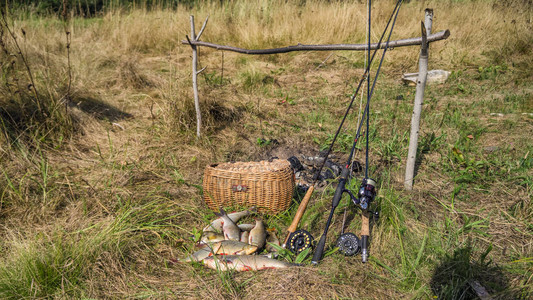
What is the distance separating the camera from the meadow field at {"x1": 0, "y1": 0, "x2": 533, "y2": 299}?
7.42ft

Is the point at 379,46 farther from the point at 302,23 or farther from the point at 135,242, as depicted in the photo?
the point at 302,23

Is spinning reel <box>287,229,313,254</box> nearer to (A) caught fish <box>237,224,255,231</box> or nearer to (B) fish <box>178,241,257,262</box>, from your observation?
(B) fish <box>178,241,257,262</box>

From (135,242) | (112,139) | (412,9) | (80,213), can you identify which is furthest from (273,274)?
(412,9)

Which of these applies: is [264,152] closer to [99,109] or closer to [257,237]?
[257,237]

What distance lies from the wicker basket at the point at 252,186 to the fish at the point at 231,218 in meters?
0.06

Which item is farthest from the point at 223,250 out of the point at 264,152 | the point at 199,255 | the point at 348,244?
the point at 264,152

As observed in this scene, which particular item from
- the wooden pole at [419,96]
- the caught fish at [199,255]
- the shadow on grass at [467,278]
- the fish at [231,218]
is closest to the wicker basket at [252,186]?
the fish at [231,218]

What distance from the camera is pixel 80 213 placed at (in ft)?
9.48

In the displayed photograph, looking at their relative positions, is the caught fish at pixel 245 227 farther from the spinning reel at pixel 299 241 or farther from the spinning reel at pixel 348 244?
the spinning reel at pixel 348 244

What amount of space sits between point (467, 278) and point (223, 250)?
1529mm

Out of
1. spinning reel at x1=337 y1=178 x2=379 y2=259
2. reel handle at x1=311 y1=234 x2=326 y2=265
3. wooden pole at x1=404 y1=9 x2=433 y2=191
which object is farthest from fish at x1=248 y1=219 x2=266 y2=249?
wooden pole at x1=404 y1=9 x2=433 y2=191

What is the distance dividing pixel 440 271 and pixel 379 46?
5.31ft

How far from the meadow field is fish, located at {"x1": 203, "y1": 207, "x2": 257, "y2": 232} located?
0.49 feet

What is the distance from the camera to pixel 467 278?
7.18ft
